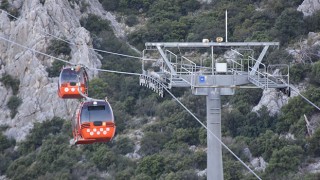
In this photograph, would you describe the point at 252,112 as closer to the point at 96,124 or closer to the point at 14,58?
the point at 14,58

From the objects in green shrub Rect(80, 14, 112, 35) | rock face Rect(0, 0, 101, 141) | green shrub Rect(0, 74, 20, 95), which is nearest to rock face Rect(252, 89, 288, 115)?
rock face Rect(0, 0, 101, 141)

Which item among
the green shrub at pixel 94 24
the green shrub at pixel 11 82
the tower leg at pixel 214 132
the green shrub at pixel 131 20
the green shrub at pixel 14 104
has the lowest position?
the tower leg at pixel 214 132

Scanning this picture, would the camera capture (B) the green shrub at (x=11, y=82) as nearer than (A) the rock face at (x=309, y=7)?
Yes

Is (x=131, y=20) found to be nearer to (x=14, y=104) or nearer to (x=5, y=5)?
(x=5, y=5)

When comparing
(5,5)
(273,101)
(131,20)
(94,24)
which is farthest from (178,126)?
(131,20)

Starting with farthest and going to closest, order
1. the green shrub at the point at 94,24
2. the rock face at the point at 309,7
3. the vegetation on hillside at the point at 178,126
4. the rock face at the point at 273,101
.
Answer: the green shrub at the point at 94,24, the rock face at the point at 309,7, the rock face at the point at 273,101, the vegetation on hillside at the point at 178,126

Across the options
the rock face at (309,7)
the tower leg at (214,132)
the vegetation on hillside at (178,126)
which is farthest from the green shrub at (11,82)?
the tower leg at (214,132)

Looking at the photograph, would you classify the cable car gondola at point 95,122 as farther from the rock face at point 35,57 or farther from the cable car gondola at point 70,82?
the rock face at point 35,57
